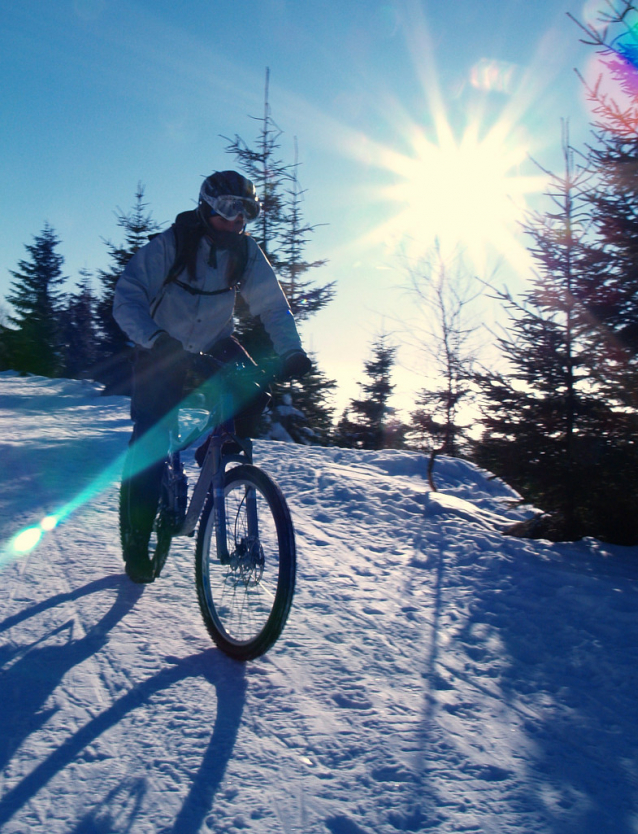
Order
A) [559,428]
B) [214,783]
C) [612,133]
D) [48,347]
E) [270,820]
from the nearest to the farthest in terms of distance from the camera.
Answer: [270,820], [214,783], [612,133], [559,428], [48,347]

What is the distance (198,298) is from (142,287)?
0.30 metres

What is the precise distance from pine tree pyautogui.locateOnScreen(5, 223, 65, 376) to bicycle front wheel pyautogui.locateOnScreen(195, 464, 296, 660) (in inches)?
1194

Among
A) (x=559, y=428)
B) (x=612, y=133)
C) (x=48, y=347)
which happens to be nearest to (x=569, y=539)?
(x=559, y=428)

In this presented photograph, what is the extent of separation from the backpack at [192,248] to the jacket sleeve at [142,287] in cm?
3

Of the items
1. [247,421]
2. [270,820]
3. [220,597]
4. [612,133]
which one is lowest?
[270,820]

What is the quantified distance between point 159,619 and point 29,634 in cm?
58

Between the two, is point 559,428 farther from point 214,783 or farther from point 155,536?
point 214,783

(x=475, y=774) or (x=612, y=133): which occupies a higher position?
(x=612, y=133)

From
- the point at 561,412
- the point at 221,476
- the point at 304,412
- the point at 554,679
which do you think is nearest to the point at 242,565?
the point at 221,476

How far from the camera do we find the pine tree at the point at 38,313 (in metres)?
30.7

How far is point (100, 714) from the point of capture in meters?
2.11

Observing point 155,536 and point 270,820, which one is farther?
point 155,536

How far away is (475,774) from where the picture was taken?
193 centimetres

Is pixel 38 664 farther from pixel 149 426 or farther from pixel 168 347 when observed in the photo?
pixel 168 347
